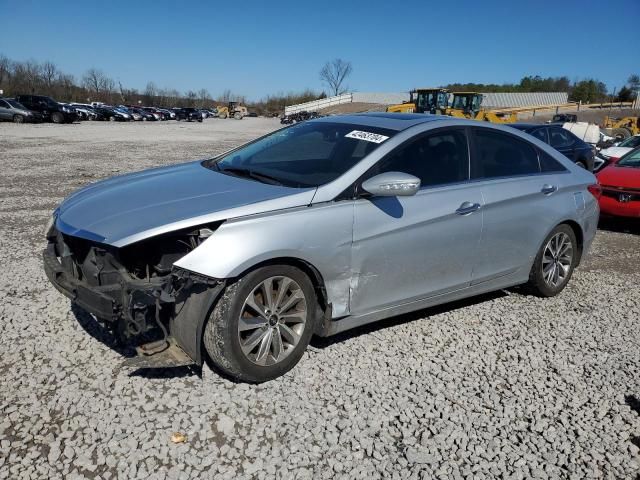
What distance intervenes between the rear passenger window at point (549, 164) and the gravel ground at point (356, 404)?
51.2 inches

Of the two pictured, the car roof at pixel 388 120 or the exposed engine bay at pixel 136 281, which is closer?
the exposed engine bay at pixel 136 281

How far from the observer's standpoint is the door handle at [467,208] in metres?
3.94

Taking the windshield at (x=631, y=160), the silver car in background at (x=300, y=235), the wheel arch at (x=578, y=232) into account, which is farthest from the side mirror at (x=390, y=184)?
the windshield at (x=631, y=160)

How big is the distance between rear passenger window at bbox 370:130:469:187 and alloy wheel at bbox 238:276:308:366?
3.33 feet

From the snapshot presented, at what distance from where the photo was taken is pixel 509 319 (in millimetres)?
4480

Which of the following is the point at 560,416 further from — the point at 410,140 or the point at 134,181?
the point at 134,181

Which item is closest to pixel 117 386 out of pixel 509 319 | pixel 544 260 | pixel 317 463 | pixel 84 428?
pixel 84 428

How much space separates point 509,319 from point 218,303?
265 centimetres

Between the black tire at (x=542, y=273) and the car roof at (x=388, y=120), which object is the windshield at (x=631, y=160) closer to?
the black tire at (x=542, y=273)

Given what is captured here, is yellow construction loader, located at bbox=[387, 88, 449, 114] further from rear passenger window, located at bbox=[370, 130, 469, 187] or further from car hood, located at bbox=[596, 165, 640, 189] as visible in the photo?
rear passenger window, located at bbox=[370, 130, 469, 187]

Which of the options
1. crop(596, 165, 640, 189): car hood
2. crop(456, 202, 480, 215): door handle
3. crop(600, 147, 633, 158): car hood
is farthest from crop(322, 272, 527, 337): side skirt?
crop(600, 147, 633, 158): car hood

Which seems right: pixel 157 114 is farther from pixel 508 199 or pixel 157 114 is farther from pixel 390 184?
pixel 390 184

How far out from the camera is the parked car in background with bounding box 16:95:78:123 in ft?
111

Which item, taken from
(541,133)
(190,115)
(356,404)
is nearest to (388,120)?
(356,404)
